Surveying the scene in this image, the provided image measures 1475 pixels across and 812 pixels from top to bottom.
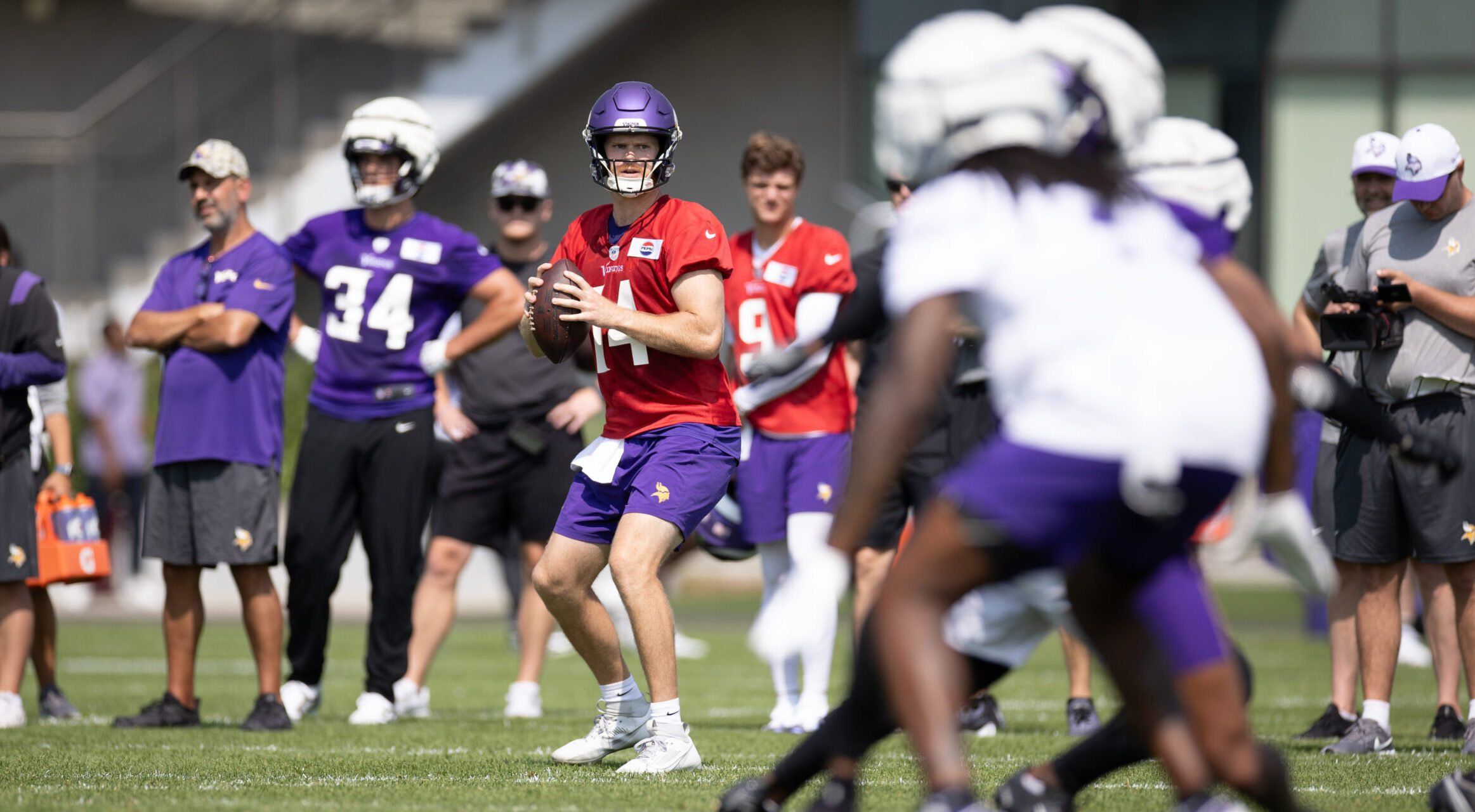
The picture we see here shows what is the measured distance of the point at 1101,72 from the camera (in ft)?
11.2

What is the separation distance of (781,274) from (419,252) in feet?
5.65

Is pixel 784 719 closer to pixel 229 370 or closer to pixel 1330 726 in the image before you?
pixel 1330 726

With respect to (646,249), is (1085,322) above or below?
below

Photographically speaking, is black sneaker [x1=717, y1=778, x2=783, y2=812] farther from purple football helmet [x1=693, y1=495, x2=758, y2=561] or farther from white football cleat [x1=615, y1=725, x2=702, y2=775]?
purple football helmet [x1=693, y1=495, x2=758, y2=561]

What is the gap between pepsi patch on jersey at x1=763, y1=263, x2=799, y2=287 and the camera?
827 centimetres

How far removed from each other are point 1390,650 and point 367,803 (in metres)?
4.29

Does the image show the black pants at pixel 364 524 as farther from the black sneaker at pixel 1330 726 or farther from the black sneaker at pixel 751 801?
the black sneaker at pixel 751 801

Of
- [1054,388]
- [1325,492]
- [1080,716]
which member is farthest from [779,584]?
[1054,388]

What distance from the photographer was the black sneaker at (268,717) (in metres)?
7.34

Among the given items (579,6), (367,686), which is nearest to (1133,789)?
(367,686)

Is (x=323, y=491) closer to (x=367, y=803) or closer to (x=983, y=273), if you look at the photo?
(x=367, y=803)

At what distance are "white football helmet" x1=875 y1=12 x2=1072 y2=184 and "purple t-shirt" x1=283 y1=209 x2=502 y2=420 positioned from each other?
4.76 m

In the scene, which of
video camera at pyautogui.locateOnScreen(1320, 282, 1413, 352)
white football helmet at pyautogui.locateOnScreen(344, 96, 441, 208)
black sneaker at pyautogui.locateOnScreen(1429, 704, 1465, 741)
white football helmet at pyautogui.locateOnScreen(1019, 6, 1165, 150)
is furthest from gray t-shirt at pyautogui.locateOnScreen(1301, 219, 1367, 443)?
white football helmet at pyautogui.locateOnScreen(1019, 6, 1165, 150)

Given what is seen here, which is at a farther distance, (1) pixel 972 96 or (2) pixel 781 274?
(2) pixel 781 274
